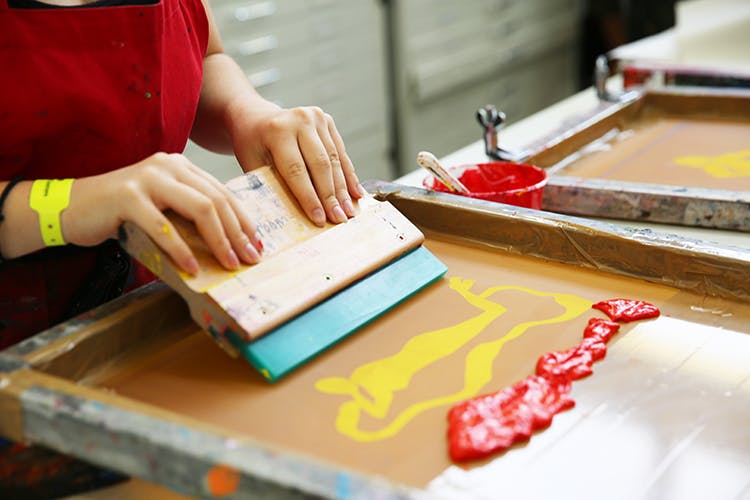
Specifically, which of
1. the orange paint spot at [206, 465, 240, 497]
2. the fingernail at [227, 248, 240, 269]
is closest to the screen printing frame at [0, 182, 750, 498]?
the orange paint spot at [206, 465, 240, 497]

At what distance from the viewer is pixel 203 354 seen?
100 centimetres

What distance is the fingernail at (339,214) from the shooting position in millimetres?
1082

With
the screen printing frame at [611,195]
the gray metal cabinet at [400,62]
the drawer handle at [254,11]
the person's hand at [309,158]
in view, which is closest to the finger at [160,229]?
the person's hand at [309,158]

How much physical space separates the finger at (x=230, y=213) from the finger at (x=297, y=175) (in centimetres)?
11

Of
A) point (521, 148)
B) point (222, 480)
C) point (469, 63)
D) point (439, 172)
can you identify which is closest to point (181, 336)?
point (222, 480)

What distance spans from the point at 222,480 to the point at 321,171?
499 mm

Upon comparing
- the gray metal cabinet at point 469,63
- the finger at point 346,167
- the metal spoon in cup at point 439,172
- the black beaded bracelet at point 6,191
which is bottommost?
the gray metal cabinet at point 469,63

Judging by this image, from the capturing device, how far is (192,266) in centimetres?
91

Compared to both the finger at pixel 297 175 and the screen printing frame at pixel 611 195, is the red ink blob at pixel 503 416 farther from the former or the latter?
the screen printing frame at pixel 611 195

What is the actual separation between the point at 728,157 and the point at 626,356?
847 mm

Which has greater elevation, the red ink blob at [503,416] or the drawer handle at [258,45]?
the drawer handle at [258,45]

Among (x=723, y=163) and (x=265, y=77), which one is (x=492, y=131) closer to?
(x=723, y=163)

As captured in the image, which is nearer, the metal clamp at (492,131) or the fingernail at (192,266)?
the fingernail at (192,266)

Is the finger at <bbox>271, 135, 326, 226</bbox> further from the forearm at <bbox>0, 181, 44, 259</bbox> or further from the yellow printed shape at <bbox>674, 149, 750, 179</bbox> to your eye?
the yellow printed shape at <bbox>674, 149, 750, 179</bbox>
